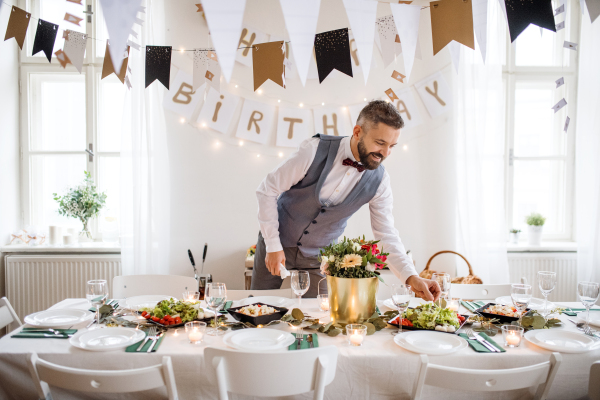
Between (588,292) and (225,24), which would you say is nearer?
(588,292)

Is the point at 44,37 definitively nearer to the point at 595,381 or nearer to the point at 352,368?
the point at 352,368

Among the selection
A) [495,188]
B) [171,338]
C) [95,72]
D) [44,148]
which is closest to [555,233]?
[495,188]

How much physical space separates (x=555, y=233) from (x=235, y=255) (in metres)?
2.73

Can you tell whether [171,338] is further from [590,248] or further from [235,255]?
[590,248]

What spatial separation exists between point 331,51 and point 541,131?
8.10ft

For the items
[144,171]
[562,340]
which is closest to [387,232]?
[562,340]

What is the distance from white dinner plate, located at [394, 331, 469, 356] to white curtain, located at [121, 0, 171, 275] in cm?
228

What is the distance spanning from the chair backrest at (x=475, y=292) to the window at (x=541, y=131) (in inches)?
69.1

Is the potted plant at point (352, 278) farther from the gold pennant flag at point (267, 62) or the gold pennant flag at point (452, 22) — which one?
the gold pennant flag at point (267, 62)

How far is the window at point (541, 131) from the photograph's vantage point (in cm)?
376

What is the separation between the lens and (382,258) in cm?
162

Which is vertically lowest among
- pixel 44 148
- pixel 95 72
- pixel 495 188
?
pixel 495 188

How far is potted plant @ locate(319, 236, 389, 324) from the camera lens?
1.61 meters

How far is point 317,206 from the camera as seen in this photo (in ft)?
7.20
